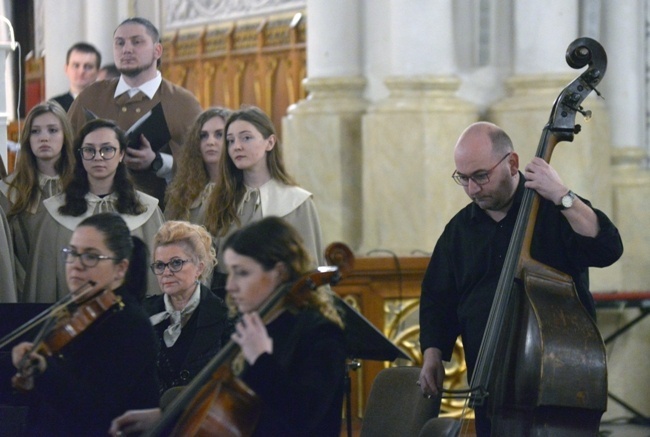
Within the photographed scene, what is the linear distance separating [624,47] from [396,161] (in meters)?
1.58

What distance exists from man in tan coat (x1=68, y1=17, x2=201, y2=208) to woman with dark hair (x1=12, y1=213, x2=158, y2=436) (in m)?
2.21

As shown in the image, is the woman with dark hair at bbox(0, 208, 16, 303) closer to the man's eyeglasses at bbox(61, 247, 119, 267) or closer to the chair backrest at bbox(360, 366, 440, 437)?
the man's eyeglasses at bbox(61, 247, 119, 267)

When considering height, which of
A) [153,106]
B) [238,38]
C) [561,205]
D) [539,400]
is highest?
[238,38]

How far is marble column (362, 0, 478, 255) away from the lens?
23.4 feet

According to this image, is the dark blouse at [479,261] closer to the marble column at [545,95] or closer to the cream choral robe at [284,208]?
the cream choral robe at [284,208]

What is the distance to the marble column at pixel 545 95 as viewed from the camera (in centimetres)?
714

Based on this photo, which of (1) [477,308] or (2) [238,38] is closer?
(1) [477,308]

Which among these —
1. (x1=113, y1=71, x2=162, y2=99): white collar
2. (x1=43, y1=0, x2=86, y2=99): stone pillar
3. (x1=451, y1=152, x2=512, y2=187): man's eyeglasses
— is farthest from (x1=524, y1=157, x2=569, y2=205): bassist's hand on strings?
(x1=43, y1=0, x2=86, y2=99): stone pillar

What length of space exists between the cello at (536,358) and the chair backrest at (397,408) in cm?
29

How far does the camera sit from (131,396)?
3.78 m

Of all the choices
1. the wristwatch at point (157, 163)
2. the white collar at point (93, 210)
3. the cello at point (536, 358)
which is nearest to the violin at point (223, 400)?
the cello at point (536, 358)

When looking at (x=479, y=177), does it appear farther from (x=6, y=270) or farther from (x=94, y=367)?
(x=6, y=270)

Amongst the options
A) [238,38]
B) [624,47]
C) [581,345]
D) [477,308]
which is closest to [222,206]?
[477,308]

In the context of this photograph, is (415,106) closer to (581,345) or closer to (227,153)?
(227,153)
